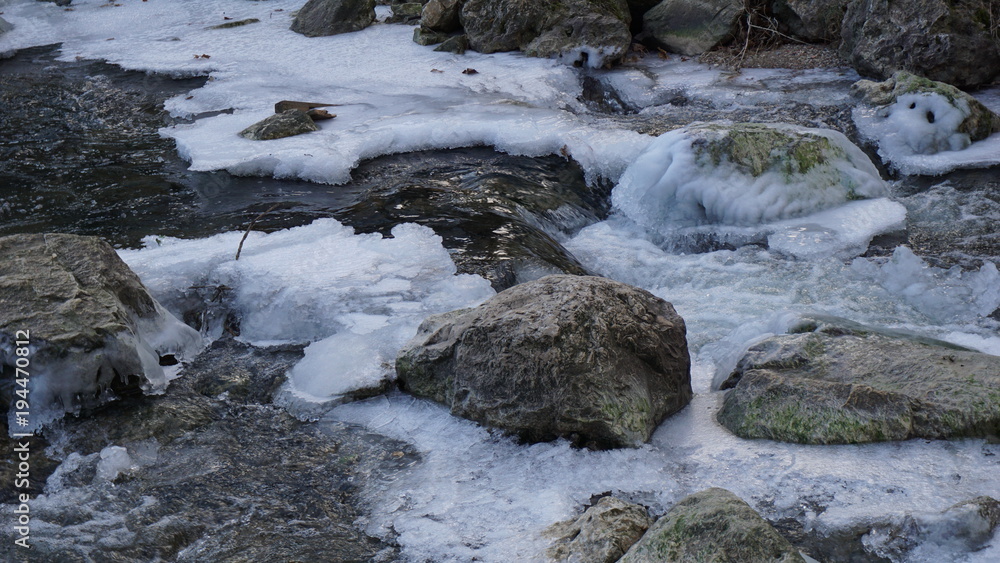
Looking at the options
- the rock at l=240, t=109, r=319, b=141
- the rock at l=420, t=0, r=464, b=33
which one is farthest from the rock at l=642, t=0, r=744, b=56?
the rock at l=240, t=109, r=319, b=141

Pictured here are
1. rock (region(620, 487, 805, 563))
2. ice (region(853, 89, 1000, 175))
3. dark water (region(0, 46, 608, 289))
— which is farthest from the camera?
ice (region(853, 89, 1000, 175))

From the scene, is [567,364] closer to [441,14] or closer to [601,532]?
[601,532]

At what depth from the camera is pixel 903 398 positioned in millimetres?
2875

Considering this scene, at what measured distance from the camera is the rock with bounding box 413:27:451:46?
956 centimetres

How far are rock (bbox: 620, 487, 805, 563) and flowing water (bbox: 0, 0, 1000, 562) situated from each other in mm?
406

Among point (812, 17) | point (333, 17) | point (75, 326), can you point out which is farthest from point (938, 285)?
point (333, 17)

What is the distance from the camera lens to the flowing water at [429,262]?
2.70 metres

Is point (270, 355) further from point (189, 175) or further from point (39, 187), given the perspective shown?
point (39, 187)

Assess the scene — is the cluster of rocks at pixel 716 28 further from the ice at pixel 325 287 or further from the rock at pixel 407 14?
the ice at pixel 325 287

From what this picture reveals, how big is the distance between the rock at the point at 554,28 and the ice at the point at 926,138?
2950 millimetres

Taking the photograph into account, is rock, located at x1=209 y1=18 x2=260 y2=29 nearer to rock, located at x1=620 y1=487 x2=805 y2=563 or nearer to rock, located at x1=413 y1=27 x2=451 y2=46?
rock, located at x1=413 y1=27 x2=451 y2=46

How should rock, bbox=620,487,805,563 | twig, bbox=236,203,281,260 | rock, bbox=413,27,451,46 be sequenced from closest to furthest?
1. rock, bbox=620,487,805,563
2. twig, bbox=236,203,281,260
3. rock, bbox=413,27,451,46

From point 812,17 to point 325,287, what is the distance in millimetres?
6808

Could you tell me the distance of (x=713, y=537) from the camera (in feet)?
6.93
